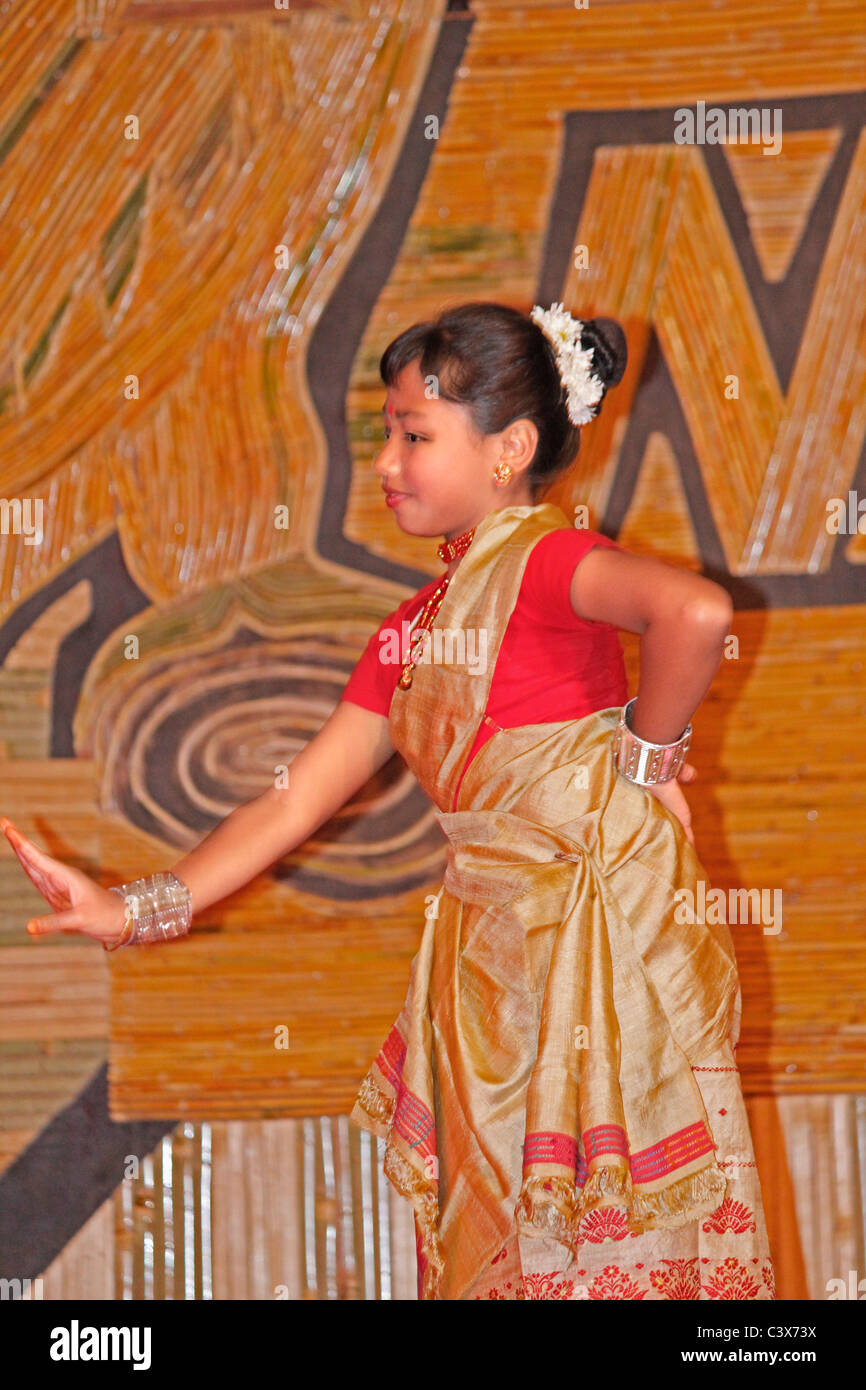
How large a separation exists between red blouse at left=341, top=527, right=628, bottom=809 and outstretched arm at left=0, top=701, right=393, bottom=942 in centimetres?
27

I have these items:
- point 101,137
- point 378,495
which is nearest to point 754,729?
point 378,495

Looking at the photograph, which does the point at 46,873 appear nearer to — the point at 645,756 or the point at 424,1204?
the point at 424,1204

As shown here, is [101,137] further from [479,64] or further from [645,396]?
[645,396]

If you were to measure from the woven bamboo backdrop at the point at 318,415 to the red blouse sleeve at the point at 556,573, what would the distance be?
1018mm

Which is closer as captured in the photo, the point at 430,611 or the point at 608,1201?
the point at 608,1201

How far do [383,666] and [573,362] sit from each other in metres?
0.49

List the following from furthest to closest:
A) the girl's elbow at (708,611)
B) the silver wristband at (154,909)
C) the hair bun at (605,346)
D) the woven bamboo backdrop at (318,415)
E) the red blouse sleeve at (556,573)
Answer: the woven bamboo backdrop at (318,415)
the hair bun at (605,346)
the silver wristband at (154,909)
the red blouse sleeve at (556,573)
the girl's elbow at (708,611)

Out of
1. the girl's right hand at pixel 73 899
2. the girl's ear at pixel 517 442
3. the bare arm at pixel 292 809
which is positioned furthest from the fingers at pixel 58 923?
the girl's ear at pixel 517 442

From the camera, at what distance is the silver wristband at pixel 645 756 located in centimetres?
171

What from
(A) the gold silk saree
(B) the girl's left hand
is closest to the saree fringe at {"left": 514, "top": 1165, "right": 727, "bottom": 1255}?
(A) the gold silk saree

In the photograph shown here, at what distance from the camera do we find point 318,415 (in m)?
2.80

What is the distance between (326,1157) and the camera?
274cm

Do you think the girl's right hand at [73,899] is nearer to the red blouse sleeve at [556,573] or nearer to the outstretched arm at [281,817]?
the outstretched arm at [281,817]

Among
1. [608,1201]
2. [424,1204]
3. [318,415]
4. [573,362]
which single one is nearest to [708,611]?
[573,362]
